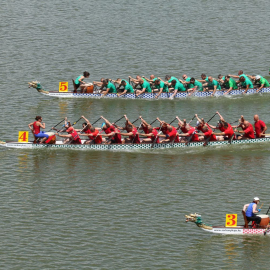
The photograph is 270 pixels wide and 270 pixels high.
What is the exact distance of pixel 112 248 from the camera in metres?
27.2

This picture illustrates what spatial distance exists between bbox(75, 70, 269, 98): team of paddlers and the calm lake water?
2.92 ft

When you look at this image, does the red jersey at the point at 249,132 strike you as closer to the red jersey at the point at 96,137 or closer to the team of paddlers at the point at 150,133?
the team of paddlers at the point at 150,133

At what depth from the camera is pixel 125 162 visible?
1411 inches

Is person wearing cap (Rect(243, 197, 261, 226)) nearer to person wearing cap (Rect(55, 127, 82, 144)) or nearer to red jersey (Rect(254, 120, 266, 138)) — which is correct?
red jersey (Rect(254, 120, 266, 138))

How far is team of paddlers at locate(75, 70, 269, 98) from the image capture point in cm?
4572

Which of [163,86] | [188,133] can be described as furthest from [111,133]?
[163,86]

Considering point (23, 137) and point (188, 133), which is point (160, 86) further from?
point (23, 137)

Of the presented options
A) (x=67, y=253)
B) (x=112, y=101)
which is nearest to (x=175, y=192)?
(x=67, y=253)

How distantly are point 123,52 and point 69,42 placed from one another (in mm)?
5070

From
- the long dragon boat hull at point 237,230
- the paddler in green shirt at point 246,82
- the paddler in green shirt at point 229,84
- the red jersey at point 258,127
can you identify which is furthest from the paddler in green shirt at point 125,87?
the long dragon boat hull at point 237,230

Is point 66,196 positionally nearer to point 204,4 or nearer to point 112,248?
point 112,248

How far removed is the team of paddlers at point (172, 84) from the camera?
150 ft

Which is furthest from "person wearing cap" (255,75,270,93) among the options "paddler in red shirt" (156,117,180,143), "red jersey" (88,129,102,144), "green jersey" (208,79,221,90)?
"red jersey" (88,129,102,144)

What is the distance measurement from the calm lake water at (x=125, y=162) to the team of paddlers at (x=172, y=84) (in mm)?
889
